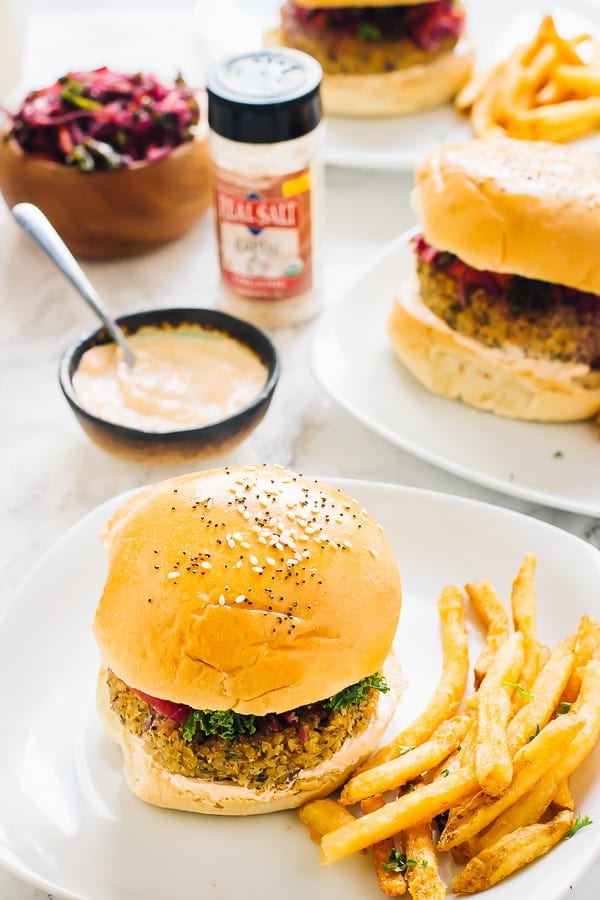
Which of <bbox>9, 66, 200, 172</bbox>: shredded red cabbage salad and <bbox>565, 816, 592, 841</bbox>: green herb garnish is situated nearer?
<bbox>565, 816, 592, 841</bbox>: green herb garnish

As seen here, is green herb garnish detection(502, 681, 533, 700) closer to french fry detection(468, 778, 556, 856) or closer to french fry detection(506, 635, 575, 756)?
french fry detection(506, 635, 575, 756)

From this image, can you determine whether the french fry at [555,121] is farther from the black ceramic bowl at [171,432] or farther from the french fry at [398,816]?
the french fry at [398,816]

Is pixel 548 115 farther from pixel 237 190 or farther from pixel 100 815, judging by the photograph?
pixel 100 815

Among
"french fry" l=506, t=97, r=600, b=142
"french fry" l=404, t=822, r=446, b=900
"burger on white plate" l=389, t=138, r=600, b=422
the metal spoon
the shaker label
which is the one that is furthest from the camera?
"french fry" l=506, t=97, r=600, b=142

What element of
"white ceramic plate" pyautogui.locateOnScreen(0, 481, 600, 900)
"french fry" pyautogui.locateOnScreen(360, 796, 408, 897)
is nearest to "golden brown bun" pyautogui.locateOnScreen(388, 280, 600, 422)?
"white ceramic plate" pyautogui.locateOnScreen(0, 481, 600, 900)

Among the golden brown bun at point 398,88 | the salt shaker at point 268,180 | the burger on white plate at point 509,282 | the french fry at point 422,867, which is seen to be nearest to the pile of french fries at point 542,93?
the golden brown bun at point 398,88

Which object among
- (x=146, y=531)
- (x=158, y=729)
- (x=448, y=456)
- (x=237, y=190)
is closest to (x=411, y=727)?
(x=158, y=729)
